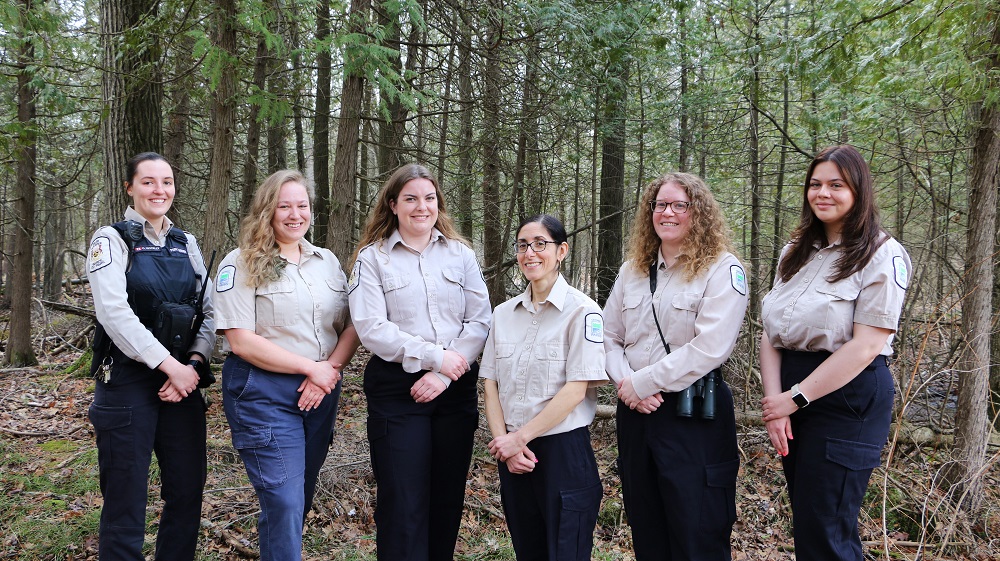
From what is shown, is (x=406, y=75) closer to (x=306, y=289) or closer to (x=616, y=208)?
(x=306, y=289)

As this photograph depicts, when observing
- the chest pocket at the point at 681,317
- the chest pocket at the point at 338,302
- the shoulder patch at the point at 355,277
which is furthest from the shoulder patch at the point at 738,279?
the chest pocket at the point at 338,302

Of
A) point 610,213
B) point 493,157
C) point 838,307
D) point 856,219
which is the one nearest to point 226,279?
point 838,307

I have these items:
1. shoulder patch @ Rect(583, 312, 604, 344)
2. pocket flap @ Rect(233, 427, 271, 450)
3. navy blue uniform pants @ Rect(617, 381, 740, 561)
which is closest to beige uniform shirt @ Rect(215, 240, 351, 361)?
pocket flap @ Rect(233, 427, 271, 450)

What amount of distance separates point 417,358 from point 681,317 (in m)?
1.22

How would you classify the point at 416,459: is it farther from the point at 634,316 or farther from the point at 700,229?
the point at 700,229

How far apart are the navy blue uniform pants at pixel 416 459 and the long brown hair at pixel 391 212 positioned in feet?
2.15

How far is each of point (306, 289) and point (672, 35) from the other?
5751 millimetres

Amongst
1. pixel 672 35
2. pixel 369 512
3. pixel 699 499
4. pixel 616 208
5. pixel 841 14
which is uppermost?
pixel 672 35

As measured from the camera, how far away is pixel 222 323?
279 cm

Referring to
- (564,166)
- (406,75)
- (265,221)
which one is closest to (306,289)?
(265,221)

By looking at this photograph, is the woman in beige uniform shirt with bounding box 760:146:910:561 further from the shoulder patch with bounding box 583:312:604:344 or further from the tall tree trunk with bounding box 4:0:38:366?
the tall tree trunk with bounding box 4:0:38:366

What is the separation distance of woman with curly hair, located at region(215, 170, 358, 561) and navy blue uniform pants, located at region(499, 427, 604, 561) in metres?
Answer: 0.98

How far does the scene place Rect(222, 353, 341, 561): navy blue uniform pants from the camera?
9.02ft

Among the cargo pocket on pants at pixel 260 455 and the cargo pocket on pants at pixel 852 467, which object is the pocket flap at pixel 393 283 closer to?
the cargo pocket on pants at pixel 260 455
